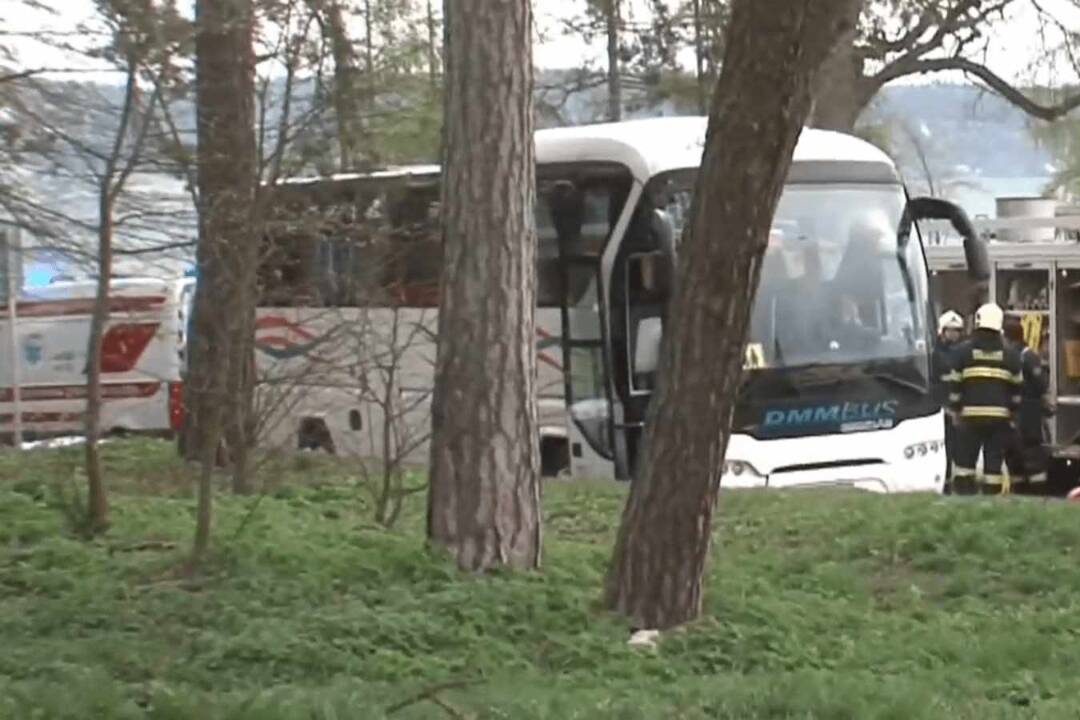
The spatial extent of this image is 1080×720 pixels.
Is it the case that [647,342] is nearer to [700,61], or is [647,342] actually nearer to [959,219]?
[959,219]

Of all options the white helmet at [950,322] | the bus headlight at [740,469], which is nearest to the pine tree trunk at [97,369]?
the bus headlight at [740,469]

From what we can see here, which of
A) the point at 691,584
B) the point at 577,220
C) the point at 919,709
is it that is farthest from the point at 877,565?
the point at 577,220

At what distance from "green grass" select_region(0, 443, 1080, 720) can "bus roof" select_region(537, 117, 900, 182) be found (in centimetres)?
463

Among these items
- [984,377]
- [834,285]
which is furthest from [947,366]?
[834,285]

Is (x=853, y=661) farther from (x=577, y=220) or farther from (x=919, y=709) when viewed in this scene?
(x=577, y=220)

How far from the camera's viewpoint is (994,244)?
75.5 feet

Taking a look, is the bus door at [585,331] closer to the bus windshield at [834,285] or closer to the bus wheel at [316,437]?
the bus windshield at [834,285]

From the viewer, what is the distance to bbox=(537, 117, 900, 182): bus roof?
15797 millimetres

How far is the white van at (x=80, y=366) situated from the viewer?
2453 cm

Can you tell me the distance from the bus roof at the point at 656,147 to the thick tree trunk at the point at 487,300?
653 cm

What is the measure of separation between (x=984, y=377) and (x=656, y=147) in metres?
4.40

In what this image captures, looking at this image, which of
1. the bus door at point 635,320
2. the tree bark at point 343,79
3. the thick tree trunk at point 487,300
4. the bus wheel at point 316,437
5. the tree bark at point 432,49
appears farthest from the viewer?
the bus wheel at point 316,437

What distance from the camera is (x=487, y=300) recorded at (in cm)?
915

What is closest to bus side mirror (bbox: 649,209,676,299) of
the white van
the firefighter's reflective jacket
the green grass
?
the green grass
